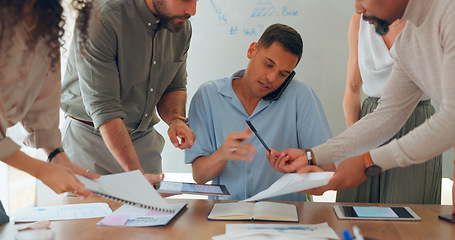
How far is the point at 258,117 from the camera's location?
183 centimetres

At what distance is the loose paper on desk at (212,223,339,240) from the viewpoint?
115 cm

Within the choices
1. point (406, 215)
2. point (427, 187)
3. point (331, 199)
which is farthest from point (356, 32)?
point (331, 199)

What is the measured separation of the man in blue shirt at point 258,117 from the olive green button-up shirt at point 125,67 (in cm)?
22

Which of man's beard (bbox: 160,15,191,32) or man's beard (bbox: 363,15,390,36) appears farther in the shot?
man's beard (bbox: 160,15,191,32)

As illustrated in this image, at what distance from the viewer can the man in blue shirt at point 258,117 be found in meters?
1.76

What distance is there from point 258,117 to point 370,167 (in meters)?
0.59

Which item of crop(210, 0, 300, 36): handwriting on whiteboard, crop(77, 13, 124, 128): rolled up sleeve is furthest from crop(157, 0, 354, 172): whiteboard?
crop(77, 13, 124, 128): rolled up sleeve

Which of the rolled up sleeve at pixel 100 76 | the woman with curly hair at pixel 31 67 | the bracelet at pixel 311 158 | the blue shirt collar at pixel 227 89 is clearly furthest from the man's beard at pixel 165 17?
the bracelet at pixel 311 158

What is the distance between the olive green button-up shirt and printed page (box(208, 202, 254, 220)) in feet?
1.84

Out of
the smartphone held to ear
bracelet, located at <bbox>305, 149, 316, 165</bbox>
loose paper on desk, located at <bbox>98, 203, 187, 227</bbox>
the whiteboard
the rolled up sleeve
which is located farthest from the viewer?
the whiteboard

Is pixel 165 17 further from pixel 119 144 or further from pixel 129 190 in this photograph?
pixel 129 190

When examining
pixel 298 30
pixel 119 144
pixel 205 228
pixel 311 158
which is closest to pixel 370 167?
pixel 311 158

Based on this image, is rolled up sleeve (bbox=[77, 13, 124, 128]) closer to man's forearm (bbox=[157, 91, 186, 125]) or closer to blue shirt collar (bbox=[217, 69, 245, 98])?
man's forearm (bbox=[157, 91, 186, 125])

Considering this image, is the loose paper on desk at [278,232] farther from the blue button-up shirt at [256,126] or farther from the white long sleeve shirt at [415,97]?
the blue button-up shirt at [256,126]
